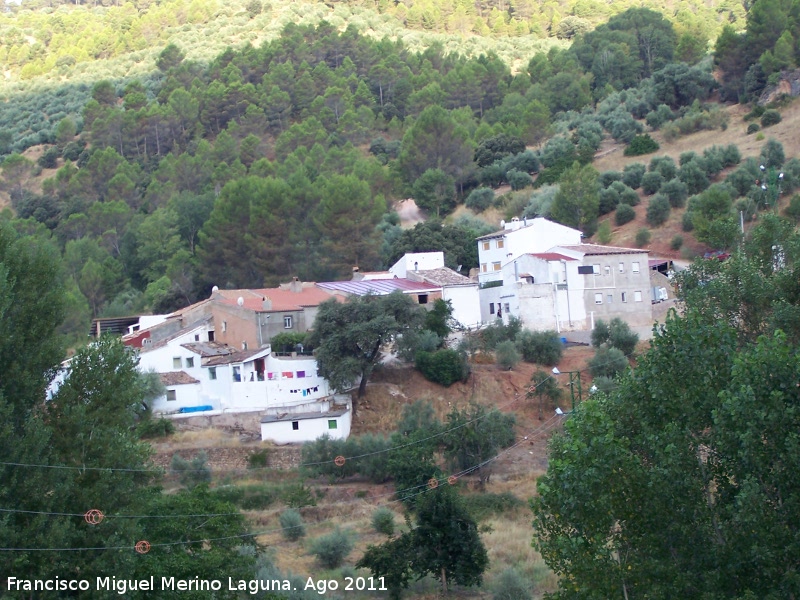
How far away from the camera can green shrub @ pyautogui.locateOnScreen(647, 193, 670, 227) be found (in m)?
52.0

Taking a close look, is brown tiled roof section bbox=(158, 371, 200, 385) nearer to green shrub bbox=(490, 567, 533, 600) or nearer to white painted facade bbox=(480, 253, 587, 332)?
white painted facade bbox=(480, 253, 587, 332)

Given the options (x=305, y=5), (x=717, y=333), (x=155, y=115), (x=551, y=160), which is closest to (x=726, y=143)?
(x=551, y=160)

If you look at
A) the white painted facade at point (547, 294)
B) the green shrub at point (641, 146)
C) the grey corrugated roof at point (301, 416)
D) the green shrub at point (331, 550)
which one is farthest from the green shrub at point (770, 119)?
the green shrub at point (331, 550)

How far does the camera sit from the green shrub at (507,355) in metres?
35.8

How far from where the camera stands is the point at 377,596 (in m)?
21.4

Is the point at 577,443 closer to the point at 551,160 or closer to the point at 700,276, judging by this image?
the point at 700,276

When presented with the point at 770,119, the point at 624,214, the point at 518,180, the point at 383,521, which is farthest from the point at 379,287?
the point at 770,119

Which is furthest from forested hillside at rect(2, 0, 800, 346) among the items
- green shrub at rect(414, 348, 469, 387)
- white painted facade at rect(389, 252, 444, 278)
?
green shrub at rect(414, 348, 469, 387)

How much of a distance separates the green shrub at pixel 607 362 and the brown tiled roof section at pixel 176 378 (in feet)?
43.4

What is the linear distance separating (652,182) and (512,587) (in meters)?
39.1

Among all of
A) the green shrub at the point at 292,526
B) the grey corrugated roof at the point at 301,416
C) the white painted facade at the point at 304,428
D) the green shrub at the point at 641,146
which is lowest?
the green shrub at the point at 292,526

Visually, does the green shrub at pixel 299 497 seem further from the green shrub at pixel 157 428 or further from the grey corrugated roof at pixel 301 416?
the green shrub at pixel 157 428

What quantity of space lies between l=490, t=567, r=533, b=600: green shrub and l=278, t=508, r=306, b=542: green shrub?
6.97 meters

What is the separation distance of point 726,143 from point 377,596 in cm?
4631
